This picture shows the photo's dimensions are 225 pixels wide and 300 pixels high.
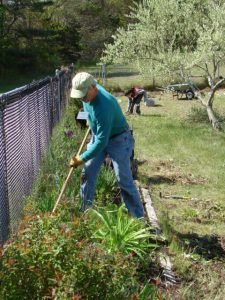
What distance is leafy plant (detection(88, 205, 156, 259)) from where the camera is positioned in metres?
4.50

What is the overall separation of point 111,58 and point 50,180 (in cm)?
1288

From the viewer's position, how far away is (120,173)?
216 inches

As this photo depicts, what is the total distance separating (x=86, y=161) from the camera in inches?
208

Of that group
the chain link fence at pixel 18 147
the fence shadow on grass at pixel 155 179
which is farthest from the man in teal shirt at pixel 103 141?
the fence shadow on grass at pixel 155 179

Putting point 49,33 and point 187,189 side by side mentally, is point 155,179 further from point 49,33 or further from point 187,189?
point 49,33

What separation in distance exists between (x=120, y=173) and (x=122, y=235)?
1.00 meters

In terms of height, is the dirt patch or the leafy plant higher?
the leafy plant

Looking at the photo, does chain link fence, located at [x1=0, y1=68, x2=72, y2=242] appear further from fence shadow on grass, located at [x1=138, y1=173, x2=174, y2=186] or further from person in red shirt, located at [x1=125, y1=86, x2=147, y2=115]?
person in red shirt, located at [x1=125, y1=86, x2=147, y2=115]

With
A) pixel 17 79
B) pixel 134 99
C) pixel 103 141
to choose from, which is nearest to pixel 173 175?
pixel 103 141

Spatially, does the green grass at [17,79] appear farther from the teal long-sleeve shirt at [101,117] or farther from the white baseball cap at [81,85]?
the white baseball cap at [81,85]

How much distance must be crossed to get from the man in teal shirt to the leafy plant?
25.1 inches

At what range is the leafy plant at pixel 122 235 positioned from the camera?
450cm

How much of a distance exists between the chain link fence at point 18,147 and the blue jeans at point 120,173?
0.70 m

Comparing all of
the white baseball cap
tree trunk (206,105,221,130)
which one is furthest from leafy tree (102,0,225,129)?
the white baseball cap
